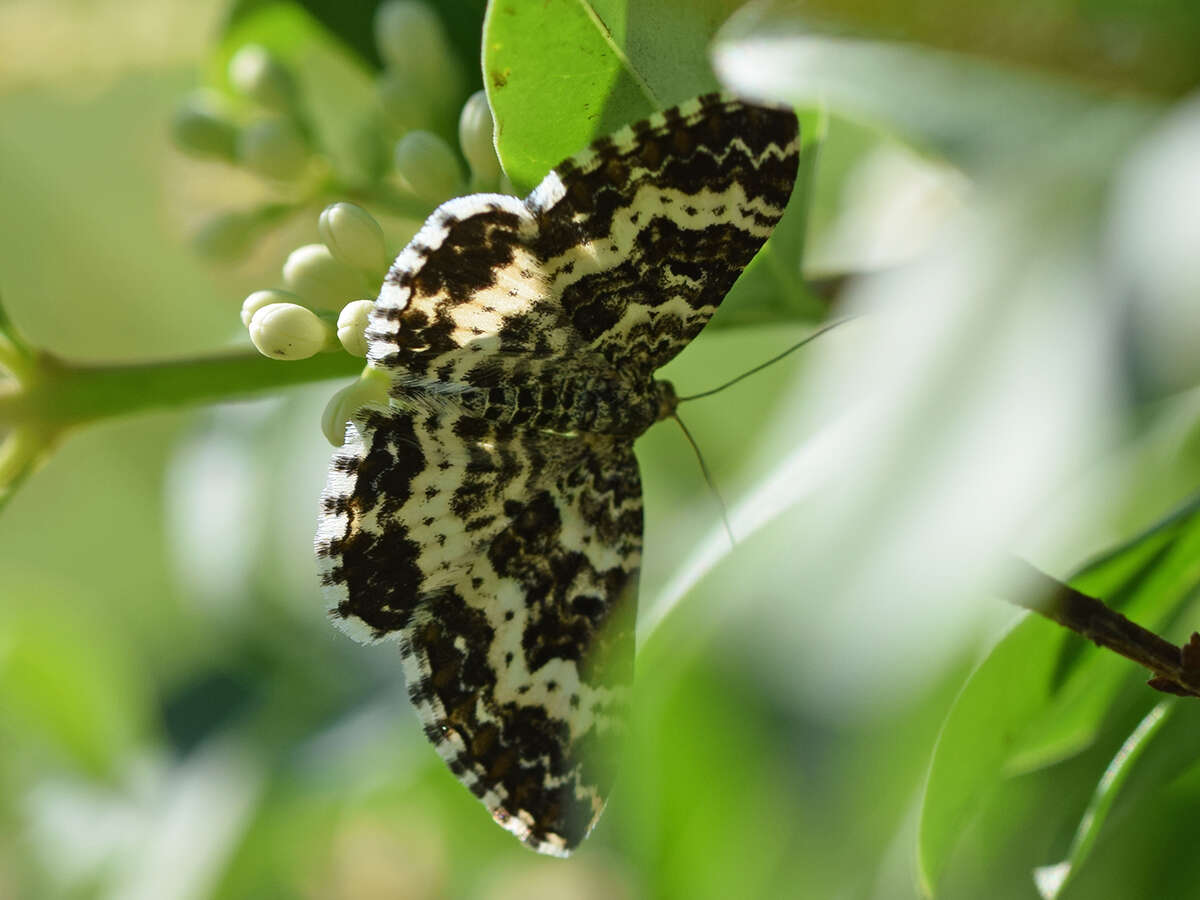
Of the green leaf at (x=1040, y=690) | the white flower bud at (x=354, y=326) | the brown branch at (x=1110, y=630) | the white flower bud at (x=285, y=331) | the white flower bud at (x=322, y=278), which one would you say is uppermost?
the white flower bud at (x=322, y=278)

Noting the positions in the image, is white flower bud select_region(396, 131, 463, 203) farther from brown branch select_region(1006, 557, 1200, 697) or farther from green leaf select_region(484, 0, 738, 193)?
brown branch select_region(1006, 557, 1200, 697)

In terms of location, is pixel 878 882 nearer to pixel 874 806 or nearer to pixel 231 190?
pixel 874 806

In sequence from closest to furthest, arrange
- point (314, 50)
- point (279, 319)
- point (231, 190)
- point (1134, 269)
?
point (1134, 269), point (279, 319), point (314, 50), point (231, 190)

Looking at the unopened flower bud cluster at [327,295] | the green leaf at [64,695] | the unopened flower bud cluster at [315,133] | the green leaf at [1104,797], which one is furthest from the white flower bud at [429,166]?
the green leaf at [64,695]

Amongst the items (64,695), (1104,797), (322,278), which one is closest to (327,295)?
(322,278)

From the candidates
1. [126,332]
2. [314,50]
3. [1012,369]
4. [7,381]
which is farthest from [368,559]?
[126,332]

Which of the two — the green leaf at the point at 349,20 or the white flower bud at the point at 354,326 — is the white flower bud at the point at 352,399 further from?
the green leaf at the point at 349,20

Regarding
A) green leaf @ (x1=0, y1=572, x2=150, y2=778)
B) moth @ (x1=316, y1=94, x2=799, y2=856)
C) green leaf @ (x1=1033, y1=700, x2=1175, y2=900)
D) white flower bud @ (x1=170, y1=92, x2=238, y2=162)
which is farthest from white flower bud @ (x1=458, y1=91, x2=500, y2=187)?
green leaf @ (x1=0, y1=572, x2=150, y2=778)
